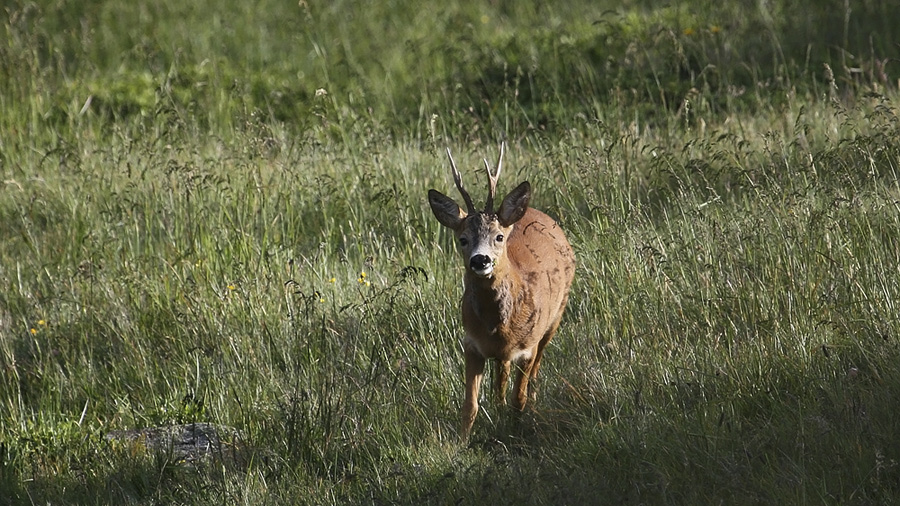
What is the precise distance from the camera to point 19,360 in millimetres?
6754

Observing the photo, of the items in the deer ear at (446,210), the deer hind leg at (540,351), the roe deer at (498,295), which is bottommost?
the deer hind leg at (540,351)

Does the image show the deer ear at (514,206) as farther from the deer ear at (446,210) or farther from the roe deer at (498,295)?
the deer ear at (446,210)

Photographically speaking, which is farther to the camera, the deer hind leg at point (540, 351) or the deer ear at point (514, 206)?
the deer hind leg at point (540, 351)

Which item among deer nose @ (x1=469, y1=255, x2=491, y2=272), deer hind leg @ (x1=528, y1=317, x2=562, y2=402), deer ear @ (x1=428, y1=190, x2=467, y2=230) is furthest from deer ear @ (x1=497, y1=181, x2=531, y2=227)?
deer hind leg @ (x1=528, y1=317, x2=562, y2=402)

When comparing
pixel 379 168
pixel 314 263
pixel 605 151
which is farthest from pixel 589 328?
pixel 379 168

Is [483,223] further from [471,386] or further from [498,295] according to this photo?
[471,386]

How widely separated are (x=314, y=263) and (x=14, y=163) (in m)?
3.43

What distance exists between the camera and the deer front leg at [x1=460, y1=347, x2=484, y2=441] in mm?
5059

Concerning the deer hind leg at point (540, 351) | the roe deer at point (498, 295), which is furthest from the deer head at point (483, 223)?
the deer hind leg at point (540, 351)

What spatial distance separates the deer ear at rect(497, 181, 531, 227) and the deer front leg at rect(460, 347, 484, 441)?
0.58 m

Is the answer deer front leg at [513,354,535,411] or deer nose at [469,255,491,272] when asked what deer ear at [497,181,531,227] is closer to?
deer nose at [469,255,491,272]

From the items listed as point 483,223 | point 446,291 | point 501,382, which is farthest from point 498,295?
point 446,291

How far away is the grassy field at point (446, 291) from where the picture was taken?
461cm

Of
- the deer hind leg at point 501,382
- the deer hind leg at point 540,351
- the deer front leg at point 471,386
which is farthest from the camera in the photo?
the deer hind leg at point 540,351
